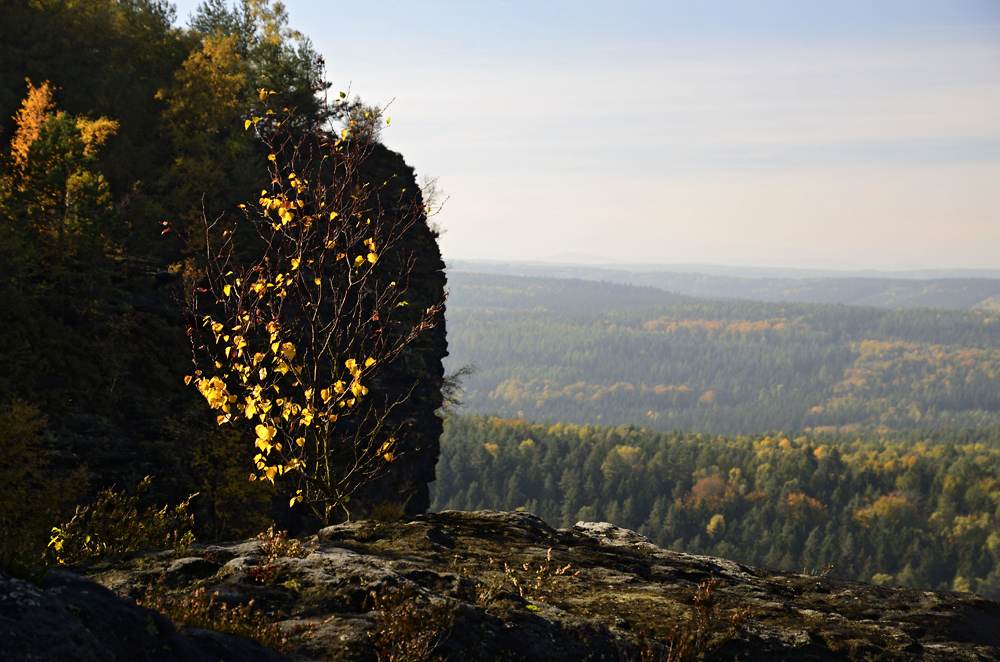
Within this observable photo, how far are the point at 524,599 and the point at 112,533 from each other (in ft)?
19.9

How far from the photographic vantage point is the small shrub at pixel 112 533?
8234 mm

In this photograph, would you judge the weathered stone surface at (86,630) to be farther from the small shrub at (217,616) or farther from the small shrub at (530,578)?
the small shrub at (530,578)

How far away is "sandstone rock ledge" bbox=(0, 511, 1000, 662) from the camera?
6.07 metres

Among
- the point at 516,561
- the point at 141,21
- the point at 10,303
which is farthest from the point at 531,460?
the point at 516,561

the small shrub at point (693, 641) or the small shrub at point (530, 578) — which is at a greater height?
the small shrub at point (693, 641)

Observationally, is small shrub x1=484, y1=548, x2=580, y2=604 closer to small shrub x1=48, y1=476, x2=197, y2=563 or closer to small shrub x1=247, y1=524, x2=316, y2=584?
small shrub x1=247, y1=524, x2=316, y2=584

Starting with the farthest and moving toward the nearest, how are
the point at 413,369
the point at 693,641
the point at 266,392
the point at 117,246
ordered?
the point at 413,369 → the point at 117,246 → the point at 266,392 → the point at 693,641

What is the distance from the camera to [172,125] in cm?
4150

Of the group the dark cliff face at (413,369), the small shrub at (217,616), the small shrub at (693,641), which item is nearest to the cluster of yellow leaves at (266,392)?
the small shrub at (217,616)

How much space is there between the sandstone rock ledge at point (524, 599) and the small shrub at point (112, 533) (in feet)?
3.47

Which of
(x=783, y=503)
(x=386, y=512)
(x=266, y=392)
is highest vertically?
(x=266, y=392)

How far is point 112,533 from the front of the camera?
29.9 feet

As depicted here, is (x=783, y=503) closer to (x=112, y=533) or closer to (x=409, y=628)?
(x=112, y=533)

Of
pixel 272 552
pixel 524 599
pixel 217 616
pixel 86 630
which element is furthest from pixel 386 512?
pixel 86 630
